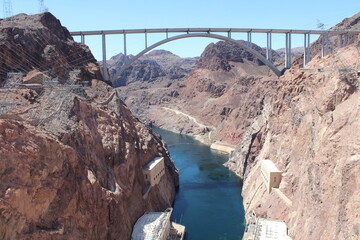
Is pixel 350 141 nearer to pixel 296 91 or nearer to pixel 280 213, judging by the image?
pixel 280 213

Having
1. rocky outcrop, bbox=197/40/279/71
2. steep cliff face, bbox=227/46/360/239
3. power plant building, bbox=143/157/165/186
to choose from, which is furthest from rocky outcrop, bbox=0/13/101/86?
rocky outcrop, bbox=197/40/279/71

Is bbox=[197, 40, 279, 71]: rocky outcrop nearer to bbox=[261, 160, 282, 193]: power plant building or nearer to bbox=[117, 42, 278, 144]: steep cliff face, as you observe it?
bbox=[117, 42, 278, 144]: steep cliff face

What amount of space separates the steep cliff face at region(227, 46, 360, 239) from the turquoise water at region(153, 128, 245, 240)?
2478 mm

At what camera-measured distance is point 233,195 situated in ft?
144

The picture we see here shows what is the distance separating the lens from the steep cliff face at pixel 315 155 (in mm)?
20922

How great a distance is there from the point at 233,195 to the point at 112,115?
1972 cm

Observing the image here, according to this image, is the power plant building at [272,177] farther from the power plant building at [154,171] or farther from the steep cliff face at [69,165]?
the power plant building at [154,171]

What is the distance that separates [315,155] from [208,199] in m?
18.8

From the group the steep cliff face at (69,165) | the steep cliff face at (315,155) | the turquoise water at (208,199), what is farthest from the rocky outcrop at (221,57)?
the steep cliff face at (69,165)

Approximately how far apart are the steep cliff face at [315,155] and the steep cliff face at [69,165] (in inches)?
500

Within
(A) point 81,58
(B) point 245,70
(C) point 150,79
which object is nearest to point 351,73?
(A) point 81,58

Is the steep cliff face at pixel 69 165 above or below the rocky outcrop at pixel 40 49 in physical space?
below

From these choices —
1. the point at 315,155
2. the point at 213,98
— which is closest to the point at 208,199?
the point at 315,155

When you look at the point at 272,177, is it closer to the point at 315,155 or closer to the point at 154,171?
the point at 315,155
